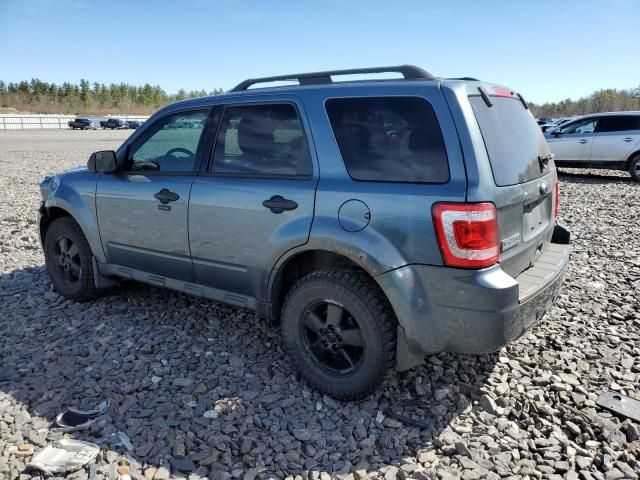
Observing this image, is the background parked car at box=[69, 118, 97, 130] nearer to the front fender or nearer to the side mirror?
the front fender

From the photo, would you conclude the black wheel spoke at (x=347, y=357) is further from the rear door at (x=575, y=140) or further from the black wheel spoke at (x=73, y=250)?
the rear door at (x=575, y=140)

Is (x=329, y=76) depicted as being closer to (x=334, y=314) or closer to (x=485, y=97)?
(x=485, y=97)

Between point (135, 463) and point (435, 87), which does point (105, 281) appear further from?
point (435, 87)

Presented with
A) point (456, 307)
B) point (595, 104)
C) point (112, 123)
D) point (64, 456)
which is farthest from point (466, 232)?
point (595, 104)

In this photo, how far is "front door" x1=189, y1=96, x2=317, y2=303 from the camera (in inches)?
120

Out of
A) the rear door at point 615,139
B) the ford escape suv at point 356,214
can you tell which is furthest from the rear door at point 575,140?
the ford escape suv at point 356,214

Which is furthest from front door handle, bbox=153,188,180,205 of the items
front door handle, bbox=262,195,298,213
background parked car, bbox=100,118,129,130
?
background parked car, bbox=100,118,129,130

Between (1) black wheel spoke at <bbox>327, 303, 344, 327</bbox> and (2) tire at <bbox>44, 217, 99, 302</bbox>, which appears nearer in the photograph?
(1) black wheel spoke at <bbox>327, 303, 344, 327</bbox>

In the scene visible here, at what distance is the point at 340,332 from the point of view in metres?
3.01

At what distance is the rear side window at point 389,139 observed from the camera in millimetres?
2637

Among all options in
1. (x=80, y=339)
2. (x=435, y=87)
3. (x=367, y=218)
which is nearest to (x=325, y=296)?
(x=367, y=218)

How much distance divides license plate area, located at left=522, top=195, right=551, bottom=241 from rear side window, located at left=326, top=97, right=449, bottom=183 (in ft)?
2.42

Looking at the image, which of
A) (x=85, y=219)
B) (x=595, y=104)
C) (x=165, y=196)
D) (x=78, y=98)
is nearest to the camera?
(x=165, y=196)

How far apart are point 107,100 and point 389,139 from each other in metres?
122
